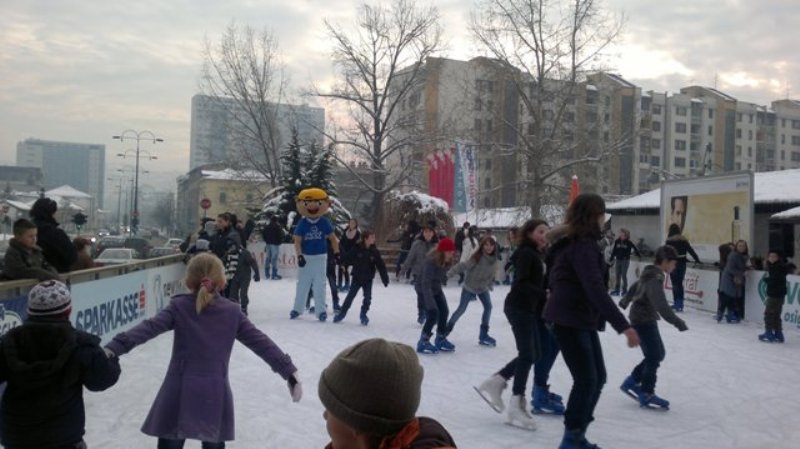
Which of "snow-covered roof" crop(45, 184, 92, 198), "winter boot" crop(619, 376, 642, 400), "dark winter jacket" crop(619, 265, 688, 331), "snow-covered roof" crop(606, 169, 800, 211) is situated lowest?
"winter boot" crop(619, 376, 642, 400)

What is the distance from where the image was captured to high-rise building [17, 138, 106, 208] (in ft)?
347

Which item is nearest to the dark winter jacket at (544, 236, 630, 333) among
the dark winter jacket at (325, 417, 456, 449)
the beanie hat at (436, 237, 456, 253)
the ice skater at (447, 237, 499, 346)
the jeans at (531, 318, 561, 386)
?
the jeans at (531, 318, 561, 386)

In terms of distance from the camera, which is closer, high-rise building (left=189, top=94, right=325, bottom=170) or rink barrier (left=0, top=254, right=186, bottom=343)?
rink barrier (left=0, top=254, right=186, bottom=343)

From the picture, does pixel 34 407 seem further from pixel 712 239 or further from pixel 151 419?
pixel 712 239

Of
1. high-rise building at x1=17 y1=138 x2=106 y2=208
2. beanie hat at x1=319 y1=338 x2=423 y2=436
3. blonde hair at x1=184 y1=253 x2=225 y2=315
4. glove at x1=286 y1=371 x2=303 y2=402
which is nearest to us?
beanie hat at x1=319 y1=338 x2=423 y2=436

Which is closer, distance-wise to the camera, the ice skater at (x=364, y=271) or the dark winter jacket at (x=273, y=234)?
the ice skater at (x=364, y=271)

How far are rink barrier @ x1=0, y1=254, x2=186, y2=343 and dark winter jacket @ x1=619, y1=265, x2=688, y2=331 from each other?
17.0 ft

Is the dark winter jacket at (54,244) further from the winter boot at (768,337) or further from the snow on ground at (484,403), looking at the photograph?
the winter boot at (768,337)

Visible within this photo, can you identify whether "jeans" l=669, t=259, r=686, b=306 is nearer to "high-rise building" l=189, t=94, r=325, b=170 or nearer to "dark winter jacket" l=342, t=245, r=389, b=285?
"dark winter jacket" l=342, t=245, r=389, b=285

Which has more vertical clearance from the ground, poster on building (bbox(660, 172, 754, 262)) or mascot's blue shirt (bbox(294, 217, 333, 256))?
poster on building (bbox(660, 172, 754, 262))

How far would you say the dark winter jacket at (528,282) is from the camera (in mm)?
6703

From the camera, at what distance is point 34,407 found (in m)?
3.46

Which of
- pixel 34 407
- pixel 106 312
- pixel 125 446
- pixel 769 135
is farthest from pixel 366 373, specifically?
pixel 769 135

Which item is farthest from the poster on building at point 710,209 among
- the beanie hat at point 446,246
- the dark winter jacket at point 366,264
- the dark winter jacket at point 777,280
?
the beanie hat at point 446,246
